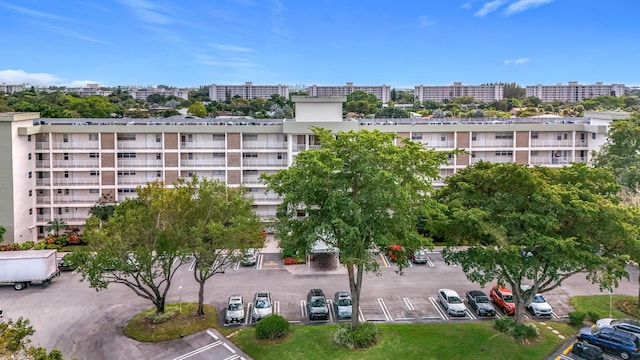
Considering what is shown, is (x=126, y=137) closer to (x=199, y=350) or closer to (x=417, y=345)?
(x=199, y=350)

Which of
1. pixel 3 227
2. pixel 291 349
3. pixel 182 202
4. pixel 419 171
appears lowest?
pixel 291 349

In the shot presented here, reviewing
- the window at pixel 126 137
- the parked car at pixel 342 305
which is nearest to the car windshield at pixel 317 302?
the parked car at pixel 342 305

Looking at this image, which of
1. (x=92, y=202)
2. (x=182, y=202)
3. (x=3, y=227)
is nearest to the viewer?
(x=182, y=202)

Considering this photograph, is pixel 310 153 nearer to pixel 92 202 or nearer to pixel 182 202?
pixel 182 202

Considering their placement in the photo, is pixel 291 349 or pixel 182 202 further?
pixel 182 202

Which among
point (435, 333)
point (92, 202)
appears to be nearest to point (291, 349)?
point (435, 333)

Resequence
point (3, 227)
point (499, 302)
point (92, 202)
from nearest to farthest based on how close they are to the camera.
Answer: point (499, 302), point (3, 227), point (92, 202)
